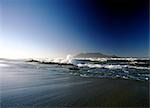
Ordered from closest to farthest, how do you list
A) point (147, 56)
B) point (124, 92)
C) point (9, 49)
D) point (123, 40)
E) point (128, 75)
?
1. point (124, 92)
2. point (9, 49)
3. point (147, 56)
4. point (123, 40)
5. point (128, 75)

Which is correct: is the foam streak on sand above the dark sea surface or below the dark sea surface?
above

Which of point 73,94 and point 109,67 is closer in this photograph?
point 73,94

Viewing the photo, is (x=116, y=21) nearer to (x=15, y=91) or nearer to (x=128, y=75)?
(x=128, y=75)

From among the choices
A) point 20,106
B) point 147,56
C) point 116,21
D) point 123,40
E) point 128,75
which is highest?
point 116,21

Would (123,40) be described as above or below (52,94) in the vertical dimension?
above

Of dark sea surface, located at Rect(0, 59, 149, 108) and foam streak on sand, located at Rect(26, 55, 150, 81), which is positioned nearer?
dark sea surface, located at Rect(0, 59, 149, 108)

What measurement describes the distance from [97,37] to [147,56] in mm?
1167

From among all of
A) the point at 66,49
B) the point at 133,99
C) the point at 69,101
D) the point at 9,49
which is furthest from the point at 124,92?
the point at 9,49

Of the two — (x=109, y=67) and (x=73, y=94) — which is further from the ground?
(x=109, y=67)

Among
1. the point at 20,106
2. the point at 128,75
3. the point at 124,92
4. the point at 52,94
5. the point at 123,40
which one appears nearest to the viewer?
the point at 20,106

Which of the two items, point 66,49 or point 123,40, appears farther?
point 123,40

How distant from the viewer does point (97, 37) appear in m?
4.98

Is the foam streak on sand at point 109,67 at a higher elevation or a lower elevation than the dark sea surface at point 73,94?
higher

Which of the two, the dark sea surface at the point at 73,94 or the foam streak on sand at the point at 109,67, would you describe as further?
the foam streak on sand at the point at 109,67
